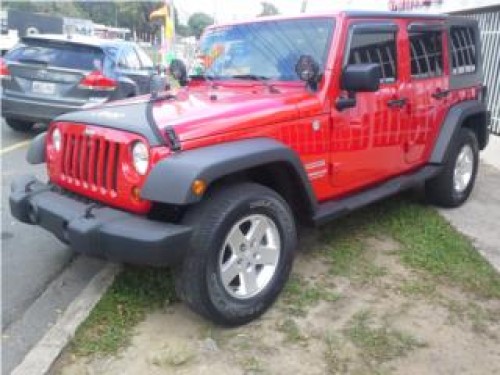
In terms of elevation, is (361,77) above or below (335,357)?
above

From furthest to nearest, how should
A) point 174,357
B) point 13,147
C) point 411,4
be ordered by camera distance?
point 411,4, point 13,147, point 174,357

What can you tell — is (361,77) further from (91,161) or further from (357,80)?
(91,161)

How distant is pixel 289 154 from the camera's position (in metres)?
3.87

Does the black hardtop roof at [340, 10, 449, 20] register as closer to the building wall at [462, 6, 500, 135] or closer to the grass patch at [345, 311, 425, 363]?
the grass patch at [345, 311, 425, 363]

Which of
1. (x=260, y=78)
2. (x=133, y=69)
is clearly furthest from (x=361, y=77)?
(x=133, y=69)

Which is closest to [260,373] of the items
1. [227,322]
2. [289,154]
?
[227,322]

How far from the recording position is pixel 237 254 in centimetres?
374

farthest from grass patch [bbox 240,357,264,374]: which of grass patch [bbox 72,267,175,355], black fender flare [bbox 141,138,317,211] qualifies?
black fender flare [bbox 141,138,317,211]

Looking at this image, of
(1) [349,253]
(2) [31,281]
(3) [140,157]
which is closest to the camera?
(3) [140,157]

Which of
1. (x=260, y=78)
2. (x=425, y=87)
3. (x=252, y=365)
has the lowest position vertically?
(x=252, y=365)

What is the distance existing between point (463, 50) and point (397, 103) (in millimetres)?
1659

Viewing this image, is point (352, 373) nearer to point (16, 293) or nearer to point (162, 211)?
point (162, 211)

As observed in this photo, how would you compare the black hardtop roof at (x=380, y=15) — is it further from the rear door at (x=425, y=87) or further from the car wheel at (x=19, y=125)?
the car wheel at (x=19, y=125)

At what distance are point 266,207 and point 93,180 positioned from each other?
1074 mm
